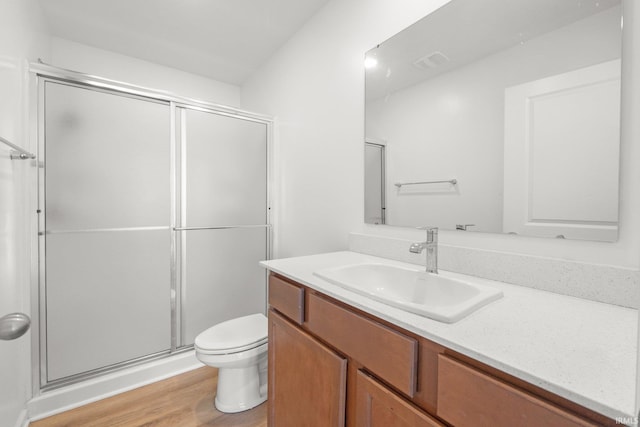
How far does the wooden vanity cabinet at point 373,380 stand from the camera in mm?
520

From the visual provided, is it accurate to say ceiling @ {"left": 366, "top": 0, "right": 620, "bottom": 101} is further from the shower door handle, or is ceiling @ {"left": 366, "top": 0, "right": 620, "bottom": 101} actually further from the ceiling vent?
the shower door handle

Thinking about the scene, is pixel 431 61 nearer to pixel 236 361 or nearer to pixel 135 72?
pixel 236 361

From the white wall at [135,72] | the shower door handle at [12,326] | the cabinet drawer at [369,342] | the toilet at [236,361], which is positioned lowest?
the toilet at [236,361]

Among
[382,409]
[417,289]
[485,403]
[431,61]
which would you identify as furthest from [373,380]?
[431,61]

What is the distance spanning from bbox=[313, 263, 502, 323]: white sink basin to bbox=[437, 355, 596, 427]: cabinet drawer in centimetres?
13

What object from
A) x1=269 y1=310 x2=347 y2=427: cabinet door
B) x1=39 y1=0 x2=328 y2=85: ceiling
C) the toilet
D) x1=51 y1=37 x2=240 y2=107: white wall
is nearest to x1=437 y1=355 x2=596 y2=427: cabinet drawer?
x1=269 y1=310 x2=347 y2=427: cabinet door

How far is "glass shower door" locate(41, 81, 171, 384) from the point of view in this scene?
1648 mm

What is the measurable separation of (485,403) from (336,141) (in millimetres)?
1564

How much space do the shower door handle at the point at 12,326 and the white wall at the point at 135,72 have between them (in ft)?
7.92

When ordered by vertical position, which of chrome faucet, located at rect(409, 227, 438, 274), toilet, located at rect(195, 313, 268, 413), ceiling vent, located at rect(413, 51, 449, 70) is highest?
ceiling vent, located at rect(413, 51, 449, 70)

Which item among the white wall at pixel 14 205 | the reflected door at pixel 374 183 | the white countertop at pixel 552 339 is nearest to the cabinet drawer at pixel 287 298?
the white countertop at pixel 552 339

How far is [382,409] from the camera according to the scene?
77 centimetres

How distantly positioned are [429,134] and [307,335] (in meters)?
1.07

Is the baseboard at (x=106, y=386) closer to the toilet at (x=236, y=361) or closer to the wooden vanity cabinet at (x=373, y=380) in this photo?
the toilet at (x=236, y=361)
